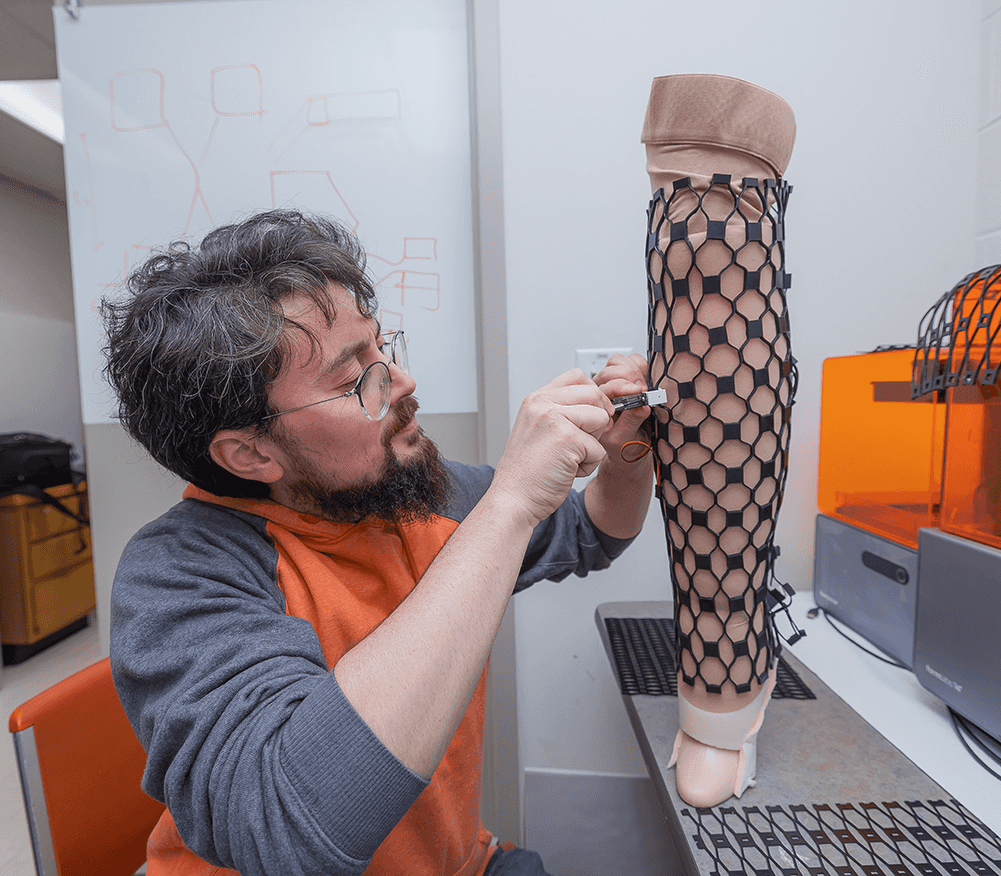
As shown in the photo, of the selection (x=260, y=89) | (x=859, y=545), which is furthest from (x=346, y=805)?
(x=260, y=89)

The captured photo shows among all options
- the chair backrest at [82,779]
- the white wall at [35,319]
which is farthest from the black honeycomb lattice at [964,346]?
the white wall at [35,319]

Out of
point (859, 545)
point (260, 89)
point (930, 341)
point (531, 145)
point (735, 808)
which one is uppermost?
point (260, 89)

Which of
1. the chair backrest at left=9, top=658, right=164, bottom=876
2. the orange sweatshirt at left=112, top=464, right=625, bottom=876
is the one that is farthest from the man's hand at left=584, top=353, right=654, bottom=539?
the chair backrest at left=9, top=658, right=164, bottom=876

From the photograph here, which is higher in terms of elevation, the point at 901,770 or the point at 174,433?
the point at 174,433

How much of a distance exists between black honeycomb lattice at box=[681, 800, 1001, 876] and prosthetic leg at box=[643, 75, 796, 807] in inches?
1.5

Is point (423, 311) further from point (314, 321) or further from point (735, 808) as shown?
point (735, 808)

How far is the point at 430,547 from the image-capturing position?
0.78m

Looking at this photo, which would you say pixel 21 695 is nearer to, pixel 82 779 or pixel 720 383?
pixel 82 779

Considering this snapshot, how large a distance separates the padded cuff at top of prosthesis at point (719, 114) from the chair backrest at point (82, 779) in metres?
0.95

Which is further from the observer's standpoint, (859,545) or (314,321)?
(859,545)

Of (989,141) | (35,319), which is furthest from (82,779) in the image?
(35,319)

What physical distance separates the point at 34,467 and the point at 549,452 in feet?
9.75

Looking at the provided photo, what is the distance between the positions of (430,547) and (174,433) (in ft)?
1.20

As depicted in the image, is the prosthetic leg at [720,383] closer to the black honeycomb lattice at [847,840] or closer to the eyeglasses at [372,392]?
the black honeycomb lattice at [847,840]
